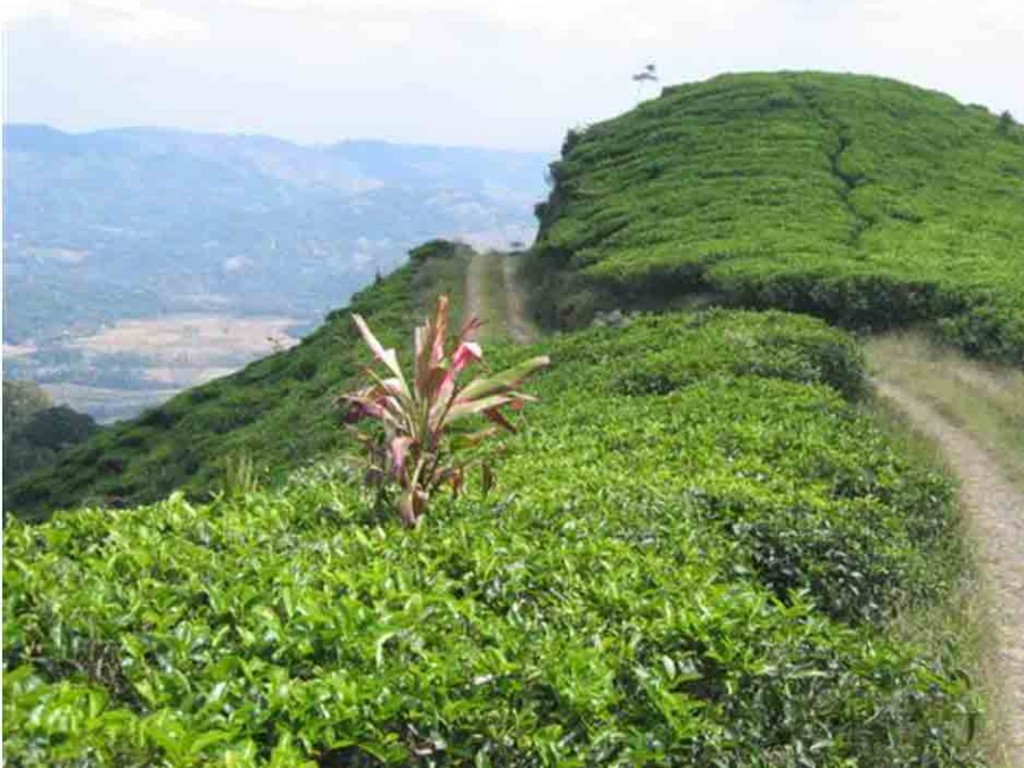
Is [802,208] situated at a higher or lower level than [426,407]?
higher

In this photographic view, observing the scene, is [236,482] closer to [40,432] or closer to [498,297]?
[498,297]

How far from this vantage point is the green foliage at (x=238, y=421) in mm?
30625

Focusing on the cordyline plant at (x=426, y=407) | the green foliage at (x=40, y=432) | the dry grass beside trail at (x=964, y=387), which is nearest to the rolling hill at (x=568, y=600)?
the cordyline plant at (x=426, y=407)

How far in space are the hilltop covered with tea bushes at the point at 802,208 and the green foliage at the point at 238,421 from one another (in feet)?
17.3

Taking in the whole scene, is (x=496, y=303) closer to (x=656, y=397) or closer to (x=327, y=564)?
(x=656, y=397)

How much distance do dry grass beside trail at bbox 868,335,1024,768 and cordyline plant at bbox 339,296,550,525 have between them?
3.56 meters

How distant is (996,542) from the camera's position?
13.3 m

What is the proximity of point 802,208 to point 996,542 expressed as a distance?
76.8ft

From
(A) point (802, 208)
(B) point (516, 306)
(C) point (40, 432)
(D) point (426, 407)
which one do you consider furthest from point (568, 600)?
(C) point (40, 432)

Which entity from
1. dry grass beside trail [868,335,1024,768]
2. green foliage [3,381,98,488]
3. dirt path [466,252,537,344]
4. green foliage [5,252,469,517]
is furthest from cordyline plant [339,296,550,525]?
green foliage [3,381,98,488]

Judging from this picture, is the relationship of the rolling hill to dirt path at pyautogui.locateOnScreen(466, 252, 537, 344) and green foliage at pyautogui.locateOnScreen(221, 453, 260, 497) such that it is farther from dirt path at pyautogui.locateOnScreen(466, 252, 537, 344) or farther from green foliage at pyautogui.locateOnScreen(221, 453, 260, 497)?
dirt path at pyautogui.locateOnScreen(466, 252, 537, 344)

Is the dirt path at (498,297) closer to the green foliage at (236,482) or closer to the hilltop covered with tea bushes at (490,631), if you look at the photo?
the green foliage at (236,482)

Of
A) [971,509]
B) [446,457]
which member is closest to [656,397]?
[971,509]

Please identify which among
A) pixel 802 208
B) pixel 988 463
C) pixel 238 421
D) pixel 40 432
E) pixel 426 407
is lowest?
pixel 40 432
